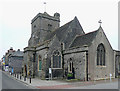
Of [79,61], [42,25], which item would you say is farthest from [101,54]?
[42,25]

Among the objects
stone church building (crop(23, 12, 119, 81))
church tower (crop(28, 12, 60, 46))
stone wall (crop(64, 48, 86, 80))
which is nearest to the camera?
stone wall (crop(64, 48, 86, 80))

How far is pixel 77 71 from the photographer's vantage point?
23281mm

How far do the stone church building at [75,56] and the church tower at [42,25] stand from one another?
847 centimetres

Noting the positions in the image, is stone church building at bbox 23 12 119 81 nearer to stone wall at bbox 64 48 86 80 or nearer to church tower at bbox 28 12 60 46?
stone wall at bbox 64 48 86 80

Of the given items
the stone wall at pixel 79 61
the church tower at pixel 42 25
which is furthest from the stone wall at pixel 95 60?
the church tower at pixel 42 25

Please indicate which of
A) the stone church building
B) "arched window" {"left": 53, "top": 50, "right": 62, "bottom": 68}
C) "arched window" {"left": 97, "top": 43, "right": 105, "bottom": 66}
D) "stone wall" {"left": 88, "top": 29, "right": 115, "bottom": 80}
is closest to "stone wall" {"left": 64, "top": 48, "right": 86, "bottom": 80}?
the stone church building

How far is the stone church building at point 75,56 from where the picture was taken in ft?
72.6

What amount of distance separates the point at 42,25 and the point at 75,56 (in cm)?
1800

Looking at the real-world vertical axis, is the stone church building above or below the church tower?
A: below

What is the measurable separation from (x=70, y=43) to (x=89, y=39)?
17.4 feet

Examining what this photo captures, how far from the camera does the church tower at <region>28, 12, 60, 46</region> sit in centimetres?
3762

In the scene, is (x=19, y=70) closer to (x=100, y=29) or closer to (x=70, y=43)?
(x=70, y=43)

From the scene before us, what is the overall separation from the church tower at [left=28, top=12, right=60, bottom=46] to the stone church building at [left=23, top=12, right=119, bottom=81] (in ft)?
27.8

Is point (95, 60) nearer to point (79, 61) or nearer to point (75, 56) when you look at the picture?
point (79, 61)
